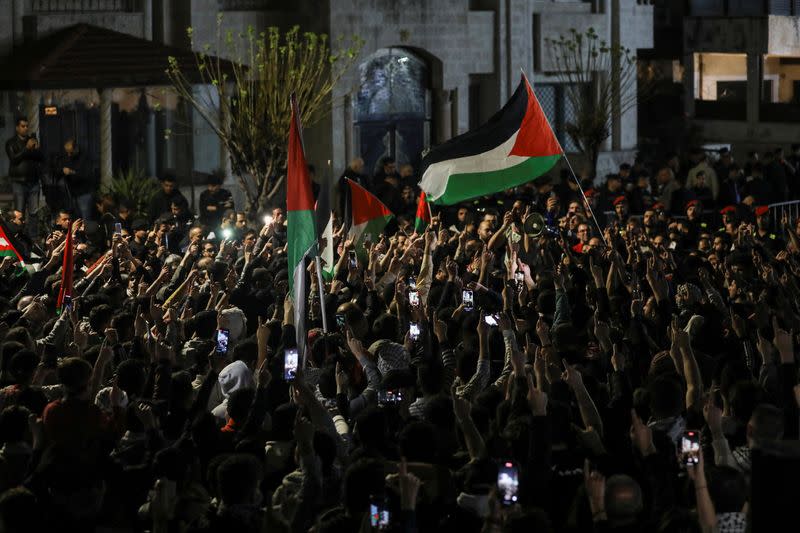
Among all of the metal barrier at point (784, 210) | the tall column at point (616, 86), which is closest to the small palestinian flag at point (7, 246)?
the metal barrier at point (784, 210)

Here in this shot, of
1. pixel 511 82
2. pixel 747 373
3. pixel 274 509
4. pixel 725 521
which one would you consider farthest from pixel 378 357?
pixel 511 82

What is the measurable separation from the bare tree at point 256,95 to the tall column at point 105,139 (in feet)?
3.75

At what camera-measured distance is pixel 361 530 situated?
7570 millimetres

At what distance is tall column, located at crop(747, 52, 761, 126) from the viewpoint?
3844 centimetres

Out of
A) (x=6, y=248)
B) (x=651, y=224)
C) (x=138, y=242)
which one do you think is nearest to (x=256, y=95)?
(x=138, y=242)

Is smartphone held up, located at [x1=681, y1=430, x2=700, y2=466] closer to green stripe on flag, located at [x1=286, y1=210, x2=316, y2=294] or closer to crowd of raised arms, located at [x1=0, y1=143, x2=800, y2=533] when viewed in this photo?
crowd of raised arms, located at [x1=0, y1=143, x2=800, y2=533]

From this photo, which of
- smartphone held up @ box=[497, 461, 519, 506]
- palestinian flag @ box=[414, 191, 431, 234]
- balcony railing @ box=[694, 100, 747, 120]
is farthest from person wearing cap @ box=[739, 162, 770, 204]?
smartphone held up @ box=[497, 461, 519, 506]

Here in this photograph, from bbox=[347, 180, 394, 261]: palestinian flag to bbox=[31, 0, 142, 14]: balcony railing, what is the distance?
12.2 metres

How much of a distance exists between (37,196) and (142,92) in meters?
3.35

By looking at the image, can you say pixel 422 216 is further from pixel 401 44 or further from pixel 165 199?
pixel 401 44

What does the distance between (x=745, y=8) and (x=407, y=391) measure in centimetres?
3039

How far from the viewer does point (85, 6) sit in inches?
1091

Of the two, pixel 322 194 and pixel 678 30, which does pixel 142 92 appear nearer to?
pixel 322 194

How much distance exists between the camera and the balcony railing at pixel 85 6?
89.8ft
